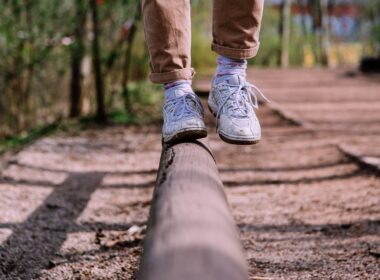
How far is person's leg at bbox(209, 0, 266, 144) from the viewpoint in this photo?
1956 millimetres

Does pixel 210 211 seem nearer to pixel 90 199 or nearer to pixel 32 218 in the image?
pixel 32 218

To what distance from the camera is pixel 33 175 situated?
3420mm

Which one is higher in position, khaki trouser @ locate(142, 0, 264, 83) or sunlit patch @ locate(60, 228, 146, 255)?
khaki trouser @ locate(142, 0, 264, 83)

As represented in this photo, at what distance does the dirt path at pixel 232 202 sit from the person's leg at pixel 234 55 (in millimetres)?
498

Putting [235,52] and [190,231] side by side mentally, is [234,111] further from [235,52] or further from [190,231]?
[190,231]

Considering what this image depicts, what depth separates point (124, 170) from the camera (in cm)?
371

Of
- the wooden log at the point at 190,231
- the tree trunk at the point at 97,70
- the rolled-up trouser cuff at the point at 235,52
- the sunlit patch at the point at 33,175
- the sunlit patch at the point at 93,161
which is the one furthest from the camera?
the tree trunk at the point at 97,70

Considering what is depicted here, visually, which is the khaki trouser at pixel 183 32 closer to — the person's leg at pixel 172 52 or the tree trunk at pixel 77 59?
the person's leg at pixel 172 52

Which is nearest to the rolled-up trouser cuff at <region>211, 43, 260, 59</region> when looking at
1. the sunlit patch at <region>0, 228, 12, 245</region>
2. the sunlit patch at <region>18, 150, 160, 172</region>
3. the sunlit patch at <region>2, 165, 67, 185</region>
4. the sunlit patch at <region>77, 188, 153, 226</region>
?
the sunlit patch at <region>77, 188, 153, 226</region>

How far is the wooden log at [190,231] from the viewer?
0.94 m

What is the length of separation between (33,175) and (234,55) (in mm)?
1763

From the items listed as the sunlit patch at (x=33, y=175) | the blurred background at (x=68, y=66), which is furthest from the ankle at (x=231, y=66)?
the blurred background at (x=68, y=66)

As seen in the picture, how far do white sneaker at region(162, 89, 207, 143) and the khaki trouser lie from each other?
8 centimetres

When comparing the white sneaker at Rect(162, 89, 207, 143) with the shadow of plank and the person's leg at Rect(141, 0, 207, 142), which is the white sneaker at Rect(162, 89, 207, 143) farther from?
the shadow of plank
